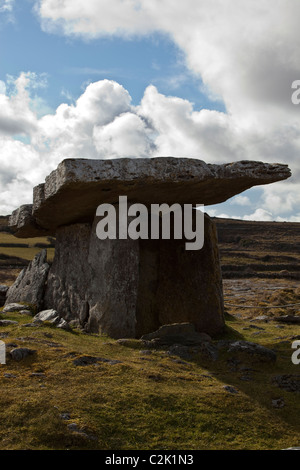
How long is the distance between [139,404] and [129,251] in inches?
223

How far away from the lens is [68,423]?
17.3 ft

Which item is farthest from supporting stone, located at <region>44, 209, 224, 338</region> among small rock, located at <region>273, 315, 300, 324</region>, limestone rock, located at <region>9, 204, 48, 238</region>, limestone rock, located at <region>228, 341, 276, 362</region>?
small rock, located at <region>273, 315, 300, 324</region>

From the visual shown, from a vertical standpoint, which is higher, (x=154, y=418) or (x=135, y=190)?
(x=135, y=190)

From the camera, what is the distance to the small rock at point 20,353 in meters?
7.31

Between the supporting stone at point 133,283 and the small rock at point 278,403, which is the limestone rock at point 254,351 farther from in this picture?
the supporting stone at point 133,283

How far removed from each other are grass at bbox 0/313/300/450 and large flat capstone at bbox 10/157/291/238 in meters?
3.54

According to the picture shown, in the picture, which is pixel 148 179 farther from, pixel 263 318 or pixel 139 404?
pixel 263 318

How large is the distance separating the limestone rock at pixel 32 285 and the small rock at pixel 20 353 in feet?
17.7

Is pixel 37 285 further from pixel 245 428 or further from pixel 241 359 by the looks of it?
pixel 245 428

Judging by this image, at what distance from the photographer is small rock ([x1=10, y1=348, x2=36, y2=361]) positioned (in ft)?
24.0

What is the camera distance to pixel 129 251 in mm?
11359
